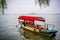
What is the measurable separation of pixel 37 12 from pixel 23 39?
0.58m

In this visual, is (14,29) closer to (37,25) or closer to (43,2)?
(37,25)

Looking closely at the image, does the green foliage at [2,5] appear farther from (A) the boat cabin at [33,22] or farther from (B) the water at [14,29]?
(A) the boat cabin at [33,22]

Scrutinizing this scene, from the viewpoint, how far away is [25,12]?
279 centimetres

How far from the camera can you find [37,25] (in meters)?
2.74

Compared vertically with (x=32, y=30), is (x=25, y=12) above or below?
above

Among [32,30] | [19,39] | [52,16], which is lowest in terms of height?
[19,39]

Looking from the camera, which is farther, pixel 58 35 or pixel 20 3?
pixel 20 3

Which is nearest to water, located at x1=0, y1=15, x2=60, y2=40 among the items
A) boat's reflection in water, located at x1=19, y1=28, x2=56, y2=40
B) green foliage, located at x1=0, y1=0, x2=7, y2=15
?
boat's reflection in water, located at x1=19, y1=28, x2=56, y2=40

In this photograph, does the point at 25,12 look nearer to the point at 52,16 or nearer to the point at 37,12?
the point at 37,12

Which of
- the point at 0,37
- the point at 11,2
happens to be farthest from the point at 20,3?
the point at 0,37

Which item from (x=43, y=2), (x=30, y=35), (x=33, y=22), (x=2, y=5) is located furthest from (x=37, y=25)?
(x=2, y=5)

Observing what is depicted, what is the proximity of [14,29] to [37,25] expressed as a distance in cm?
45

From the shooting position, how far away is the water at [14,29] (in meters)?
2.70

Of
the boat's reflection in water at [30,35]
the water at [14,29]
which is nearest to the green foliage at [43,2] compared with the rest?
the water at [14,29]
